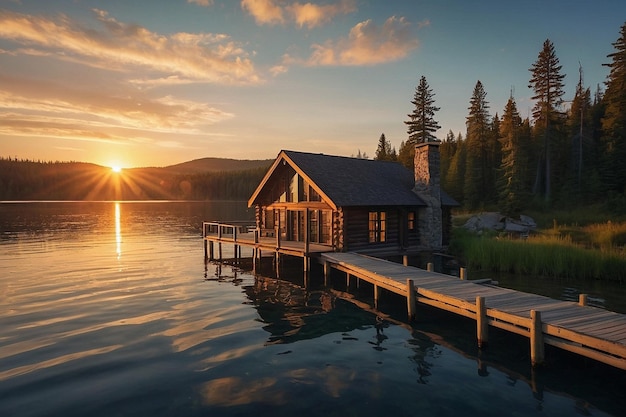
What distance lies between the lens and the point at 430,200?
2550 centimetres

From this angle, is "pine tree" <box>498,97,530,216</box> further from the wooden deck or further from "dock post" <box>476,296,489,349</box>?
"dock post" <box>476,296,489,349</box>

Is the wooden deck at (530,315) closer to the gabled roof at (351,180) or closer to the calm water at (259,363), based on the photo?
the calm water at (259,363)

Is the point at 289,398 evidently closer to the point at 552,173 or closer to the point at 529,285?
the point at 529,285

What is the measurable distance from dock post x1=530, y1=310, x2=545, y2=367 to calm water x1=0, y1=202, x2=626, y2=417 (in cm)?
39

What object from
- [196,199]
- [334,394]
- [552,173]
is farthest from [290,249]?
[196,199]

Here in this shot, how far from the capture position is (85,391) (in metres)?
9.40

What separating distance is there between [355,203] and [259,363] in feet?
41.5

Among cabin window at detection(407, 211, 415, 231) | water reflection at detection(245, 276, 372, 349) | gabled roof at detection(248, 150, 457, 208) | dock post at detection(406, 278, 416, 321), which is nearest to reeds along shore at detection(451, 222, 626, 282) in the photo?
cabin window at detection(407, 211, 415, 231)

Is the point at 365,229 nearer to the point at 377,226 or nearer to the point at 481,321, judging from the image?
the point at 377,226

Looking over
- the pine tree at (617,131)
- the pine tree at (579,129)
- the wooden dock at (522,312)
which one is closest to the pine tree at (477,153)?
the pine tree at (579,129)

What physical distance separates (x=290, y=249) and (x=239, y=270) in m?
5.50

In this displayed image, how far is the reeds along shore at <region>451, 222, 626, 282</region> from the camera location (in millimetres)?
19891

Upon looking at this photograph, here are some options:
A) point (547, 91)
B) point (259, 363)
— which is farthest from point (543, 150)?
point (259, 363)

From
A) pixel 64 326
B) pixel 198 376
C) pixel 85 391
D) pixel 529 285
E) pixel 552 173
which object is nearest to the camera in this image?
pixel 85 391
